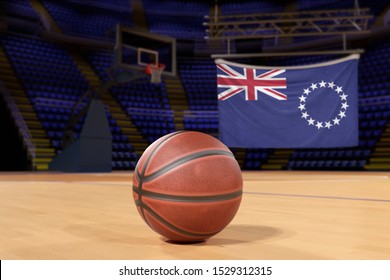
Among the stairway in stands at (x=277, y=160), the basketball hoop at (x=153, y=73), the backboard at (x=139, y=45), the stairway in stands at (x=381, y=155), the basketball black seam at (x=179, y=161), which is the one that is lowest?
the stairway in stands at (x=277, y=160)

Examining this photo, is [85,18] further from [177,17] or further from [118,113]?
[118,113]

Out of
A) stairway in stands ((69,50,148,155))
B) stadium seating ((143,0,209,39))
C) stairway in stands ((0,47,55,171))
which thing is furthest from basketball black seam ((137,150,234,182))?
stadium seating ((143,0,209,39))

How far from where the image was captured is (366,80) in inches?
660

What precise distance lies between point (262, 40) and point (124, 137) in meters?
8.06

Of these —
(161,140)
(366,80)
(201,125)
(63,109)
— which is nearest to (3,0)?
(63,109)

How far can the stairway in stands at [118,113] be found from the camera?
16.6 m

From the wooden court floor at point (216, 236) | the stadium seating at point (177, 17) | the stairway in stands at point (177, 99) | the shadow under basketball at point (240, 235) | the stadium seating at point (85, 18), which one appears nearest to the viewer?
the wooden court floor at point (216, 236)

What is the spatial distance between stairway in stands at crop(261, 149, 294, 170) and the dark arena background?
0.16 feet

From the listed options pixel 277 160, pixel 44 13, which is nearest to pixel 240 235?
pixel 277 160

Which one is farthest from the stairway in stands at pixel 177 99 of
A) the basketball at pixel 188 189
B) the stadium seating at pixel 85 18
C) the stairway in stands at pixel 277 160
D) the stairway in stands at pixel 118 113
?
the basketball at pixel 188 189

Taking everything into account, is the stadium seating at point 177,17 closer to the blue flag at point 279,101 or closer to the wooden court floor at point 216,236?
the blue flag at point 279,101

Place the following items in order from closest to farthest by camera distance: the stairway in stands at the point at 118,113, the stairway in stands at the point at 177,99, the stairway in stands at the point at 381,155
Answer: the stairway in stands at the point at 381,155, the stairway in stands at the point at 118,113, the stairway in stands at the point at 177,99

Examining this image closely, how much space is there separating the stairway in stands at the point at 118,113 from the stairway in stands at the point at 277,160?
4.68 meters
